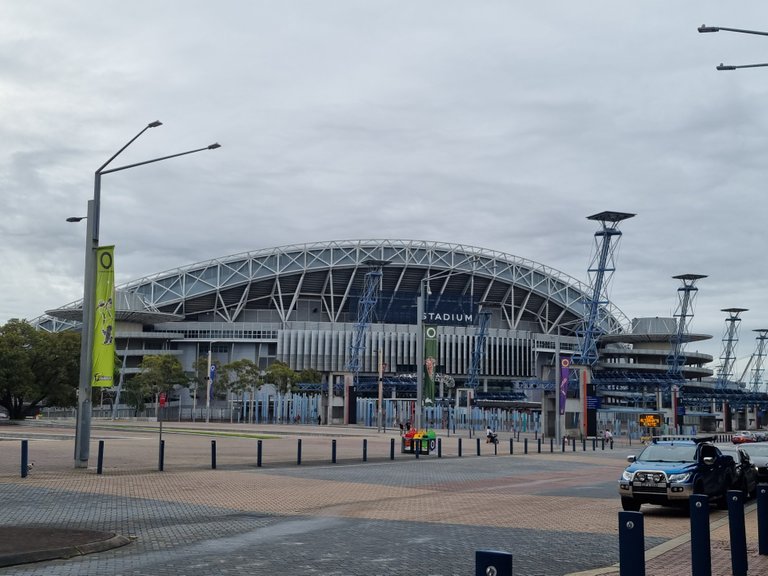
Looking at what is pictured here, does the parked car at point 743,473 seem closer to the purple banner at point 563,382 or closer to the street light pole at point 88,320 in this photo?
the street light pole at point 88,320

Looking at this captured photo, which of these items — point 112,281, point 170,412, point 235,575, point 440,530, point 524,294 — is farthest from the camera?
point 524,294

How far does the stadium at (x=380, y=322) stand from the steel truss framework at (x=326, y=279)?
0.21 meters

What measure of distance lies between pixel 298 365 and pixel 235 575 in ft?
426

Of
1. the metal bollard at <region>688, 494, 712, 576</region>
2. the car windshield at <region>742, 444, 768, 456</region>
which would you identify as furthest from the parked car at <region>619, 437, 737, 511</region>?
the metal bollard at <region>688, 494, 712, 576</region>

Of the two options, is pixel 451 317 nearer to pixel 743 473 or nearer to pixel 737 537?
pixel 743 473

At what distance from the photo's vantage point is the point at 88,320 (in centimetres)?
2811

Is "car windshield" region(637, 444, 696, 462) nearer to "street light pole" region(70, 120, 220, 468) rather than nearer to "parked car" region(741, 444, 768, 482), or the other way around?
"parked car" region(741, 444, 768, 482)

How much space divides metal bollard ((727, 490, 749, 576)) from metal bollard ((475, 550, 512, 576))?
6978mm

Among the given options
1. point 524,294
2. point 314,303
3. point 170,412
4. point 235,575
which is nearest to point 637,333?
point 524,294

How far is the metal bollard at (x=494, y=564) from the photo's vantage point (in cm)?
589

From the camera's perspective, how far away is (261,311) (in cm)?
15300

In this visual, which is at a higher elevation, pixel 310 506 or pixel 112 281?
pixel 112 281

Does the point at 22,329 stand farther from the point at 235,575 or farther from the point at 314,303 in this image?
the point at 314,303

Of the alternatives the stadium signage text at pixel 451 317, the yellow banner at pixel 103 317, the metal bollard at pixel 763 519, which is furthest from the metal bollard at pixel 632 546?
the stadium signage text at pixel 451 317
